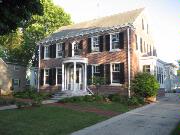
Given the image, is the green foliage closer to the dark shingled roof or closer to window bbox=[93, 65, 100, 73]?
window bbox=[93, 65, 100, 73]

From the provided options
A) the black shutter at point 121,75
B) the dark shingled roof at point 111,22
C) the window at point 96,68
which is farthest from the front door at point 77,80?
the black shutter at point 121,75

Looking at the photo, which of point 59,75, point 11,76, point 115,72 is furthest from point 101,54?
point 11,76

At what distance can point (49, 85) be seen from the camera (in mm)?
26516

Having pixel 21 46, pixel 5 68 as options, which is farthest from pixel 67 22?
pixel 5 68

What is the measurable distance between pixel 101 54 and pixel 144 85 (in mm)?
5848

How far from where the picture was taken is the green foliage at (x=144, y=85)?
62.0 feet

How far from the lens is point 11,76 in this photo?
31.0 meters

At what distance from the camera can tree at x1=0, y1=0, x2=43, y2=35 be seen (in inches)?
325

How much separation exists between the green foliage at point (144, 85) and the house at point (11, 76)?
62.1 feet

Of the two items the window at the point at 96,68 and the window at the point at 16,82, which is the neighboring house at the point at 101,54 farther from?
the window at the point at 16,82

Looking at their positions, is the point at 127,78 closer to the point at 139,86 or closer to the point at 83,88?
the point at 139,86

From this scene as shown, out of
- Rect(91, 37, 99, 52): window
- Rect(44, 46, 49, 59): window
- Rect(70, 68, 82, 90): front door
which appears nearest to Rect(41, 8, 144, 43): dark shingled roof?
Rect(91, 37, 99, 52): window

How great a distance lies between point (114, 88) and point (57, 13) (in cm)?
2409

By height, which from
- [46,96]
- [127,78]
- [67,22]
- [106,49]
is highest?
[67,22]
